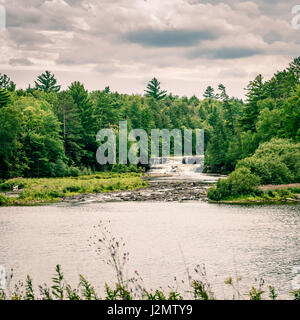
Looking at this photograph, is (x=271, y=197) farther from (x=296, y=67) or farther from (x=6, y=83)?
(x=6, y=83)

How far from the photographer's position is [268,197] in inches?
1855

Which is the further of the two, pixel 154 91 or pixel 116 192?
pixel 154 91

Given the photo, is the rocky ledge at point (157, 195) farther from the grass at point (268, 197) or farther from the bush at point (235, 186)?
the grass at point (268, 197)

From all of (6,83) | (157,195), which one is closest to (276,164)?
(157,195)

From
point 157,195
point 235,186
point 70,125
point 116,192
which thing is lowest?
point 116,192

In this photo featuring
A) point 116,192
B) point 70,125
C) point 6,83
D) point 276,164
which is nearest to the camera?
point 276,164

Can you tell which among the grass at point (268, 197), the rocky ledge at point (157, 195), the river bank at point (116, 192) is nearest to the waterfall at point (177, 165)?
the river bank at point (116, 192)

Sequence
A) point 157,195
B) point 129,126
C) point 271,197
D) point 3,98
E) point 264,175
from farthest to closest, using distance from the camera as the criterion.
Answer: point 129,126 → point 3,98 → point 264,175 → point 157,195 → point 271,197

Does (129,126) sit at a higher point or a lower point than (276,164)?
higher

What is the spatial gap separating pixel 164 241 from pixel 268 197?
862 inches

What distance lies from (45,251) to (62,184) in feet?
108

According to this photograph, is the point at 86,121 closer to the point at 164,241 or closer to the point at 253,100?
the point at 253,100
